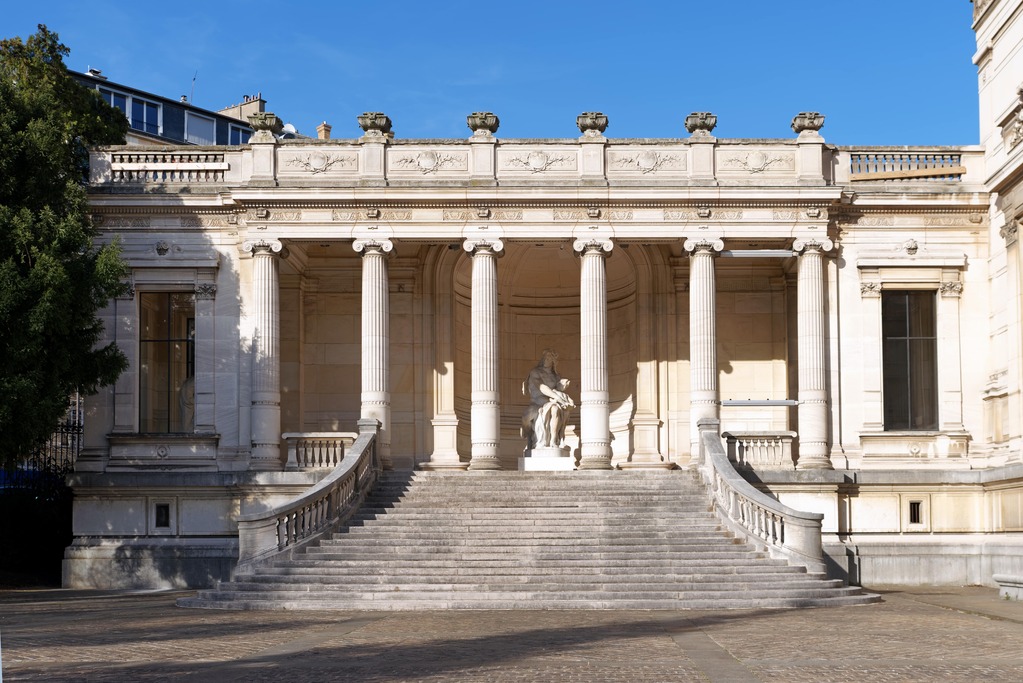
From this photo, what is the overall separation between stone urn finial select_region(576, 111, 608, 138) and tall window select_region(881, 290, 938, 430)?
8.20 m

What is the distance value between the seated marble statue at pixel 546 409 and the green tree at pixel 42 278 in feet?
33.6

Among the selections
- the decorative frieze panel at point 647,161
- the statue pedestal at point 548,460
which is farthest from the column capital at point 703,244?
the statue pedestal at point 548,460

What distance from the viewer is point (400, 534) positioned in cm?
2769

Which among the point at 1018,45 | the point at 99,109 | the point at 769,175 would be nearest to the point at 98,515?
the point at 99,109

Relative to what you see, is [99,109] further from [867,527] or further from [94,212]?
[867,527]

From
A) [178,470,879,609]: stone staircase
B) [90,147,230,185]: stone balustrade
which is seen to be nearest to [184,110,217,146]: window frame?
[90,147,230,185]: stone balustrade

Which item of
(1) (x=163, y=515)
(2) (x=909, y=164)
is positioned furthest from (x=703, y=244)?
(1) (x=163, y=515)

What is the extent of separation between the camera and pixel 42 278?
87.5ft

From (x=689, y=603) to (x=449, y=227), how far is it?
42.1 ft

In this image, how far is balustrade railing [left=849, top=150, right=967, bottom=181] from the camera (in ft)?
110

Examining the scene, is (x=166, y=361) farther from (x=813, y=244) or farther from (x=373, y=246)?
(x=813, y=244)

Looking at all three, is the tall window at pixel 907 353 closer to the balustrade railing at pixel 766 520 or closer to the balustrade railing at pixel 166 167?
the balustrade railing at pixel 766 520

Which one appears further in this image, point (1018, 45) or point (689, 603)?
point (1018, 45)

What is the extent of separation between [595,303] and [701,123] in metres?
5.13
